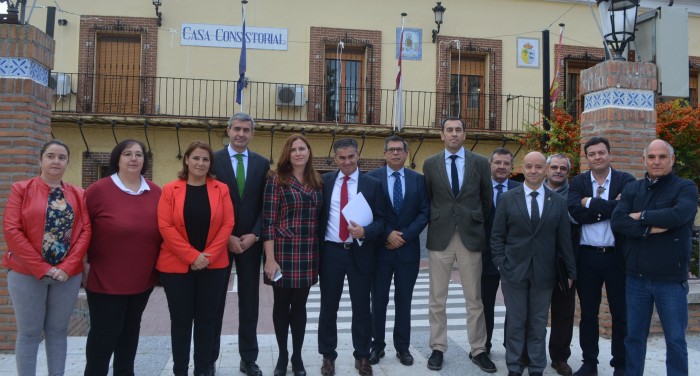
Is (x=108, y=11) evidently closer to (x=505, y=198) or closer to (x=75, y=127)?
(x=75, y=127)

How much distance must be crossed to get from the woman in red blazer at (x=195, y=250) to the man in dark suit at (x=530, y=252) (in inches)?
86.2

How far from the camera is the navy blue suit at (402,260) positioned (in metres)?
4.83

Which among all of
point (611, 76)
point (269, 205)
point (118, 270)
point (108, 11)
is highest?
point (108, 11)

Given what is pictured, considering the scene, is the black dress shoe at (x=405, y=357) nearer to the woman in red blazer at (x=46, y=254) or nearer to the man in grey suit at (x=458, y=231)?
the man in grey suit at (x=458, y=231)

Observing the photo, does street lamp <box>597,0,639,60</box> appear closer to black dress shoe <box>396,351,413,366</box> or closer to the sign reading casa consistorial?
black dress shoe <box>396,351,413,366</box>

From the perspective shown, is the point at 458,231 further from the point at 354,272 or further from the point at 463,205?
the point at 354,272

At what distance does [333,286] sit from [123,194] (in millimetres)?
1750

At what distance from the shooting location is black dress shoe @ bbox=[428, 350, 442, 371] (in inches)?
191

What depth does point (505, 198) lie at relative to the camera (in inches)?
181

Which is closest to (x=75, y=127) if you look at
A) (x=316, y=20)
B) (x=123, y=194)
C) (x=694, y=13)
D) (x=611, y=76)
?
(x=316, y=20)

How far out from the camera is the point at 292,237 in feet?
14.4

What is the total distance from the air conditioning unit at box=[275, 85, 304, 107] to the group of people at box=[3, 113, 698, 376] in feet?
34.0

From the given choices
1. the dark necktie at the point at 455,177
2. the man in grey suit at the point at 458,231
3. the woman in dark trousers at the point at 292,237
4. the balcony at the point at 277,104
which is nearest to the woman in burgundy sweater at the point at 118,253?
the woman in dark trousers at the point at 292,237

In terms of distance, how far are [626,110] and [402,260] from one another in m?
3.02
